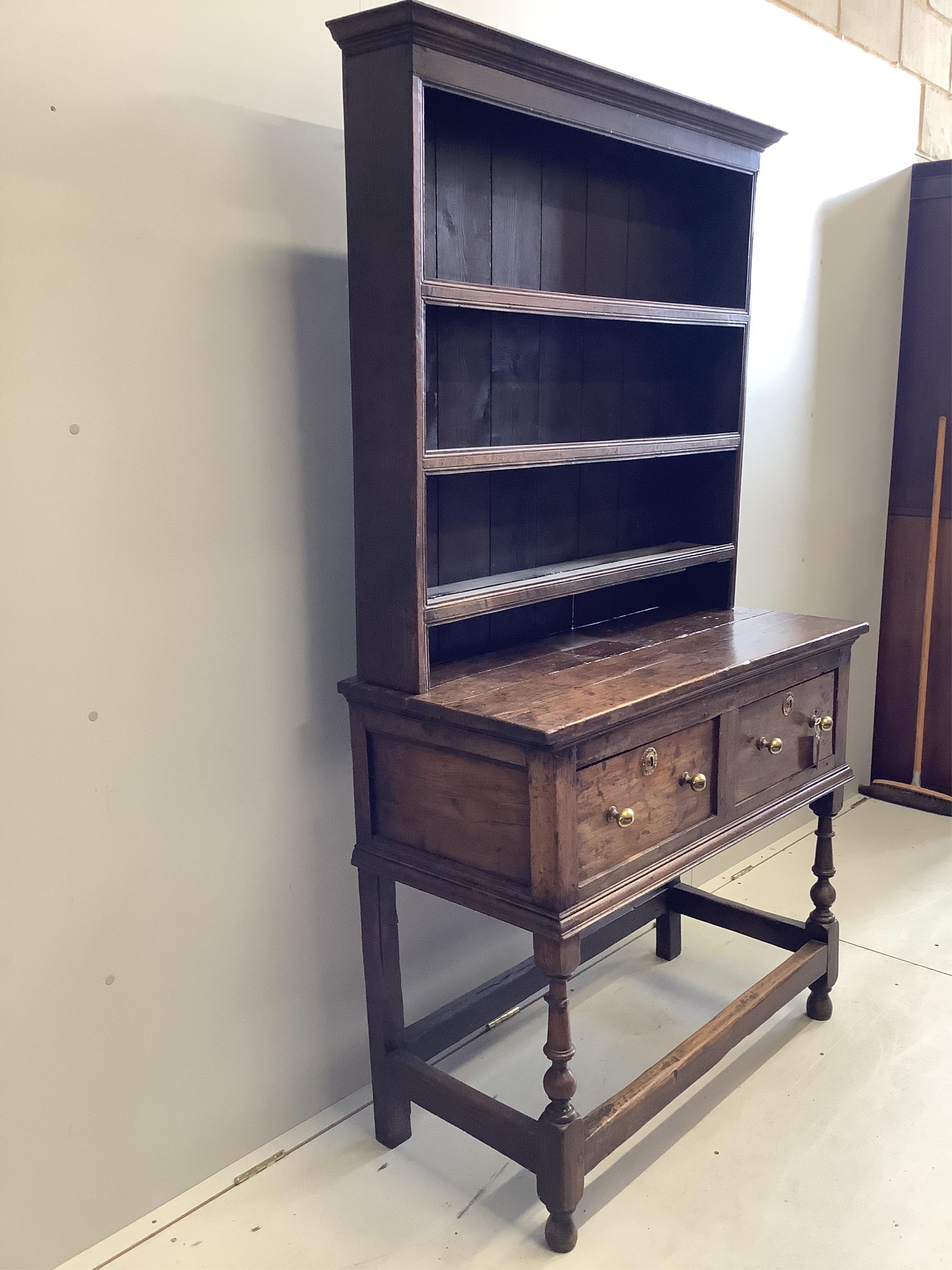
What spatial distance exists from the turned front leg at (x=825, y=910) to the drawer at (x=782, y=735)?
0.15 meters

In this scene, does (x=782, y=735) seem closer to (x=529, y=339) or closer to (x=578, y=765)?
(x=578, y=765)

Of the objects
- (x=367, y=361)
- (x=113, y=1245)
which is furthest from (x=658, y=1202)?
(x=367, y=361)

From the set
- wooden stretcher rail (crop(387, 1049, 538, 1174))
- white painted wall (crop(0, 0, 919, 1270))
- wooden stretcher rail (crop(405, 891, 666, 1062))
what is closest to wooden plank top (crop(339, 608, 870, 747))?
white painted wall (crop(0, 0, 919, 1270))

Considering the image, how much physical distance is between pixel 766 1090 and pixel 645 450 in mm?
1336

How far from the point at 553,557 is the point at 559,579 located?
0.96ft

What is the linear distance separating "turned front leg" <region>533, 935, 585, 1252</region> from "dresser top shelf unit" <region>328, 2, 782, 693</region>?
0.61m

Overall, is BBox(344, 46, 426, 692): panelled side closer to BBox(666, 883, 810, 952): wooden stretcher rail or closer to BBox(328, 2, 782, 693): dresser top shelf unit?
BBox(328, 2, 782, 693): dresser top shelf unit

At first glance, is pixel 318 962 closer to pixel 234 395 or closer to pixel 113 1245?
pixel 113 1245

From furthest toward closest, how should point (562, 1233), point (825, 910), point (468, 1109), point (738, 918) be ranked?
point (738, 918) → point (825, 910) → point (468, 1109) → point (562, 1233)

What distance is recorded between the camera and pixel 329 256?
192 centimetres

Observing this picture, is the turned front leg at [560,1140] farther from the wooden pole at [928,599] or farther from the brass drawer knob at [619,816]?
the wooden pole at [928,599]

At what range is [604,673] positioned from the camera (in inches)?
76.1

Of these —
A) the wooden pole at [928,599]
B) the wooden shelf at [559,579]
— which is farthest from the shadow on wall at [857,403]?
the wooden shelf at [559,579]

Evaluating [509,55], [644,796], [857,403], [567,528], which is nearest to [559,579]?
[567,528]
